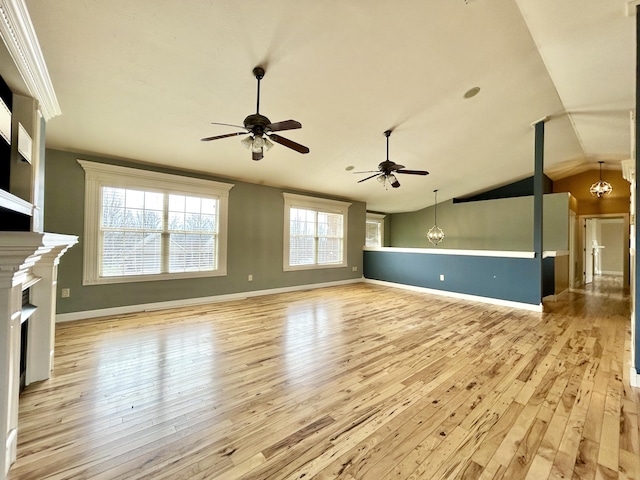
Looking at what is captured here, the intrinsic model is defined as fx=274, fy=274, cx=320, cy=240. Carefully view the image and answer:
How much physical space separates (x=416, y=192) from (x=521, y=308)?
12.5 feet

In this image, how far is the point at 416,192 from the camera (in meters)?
7.54

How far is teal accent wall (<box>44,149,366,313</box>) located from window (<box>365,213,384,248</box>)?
1.53 metres

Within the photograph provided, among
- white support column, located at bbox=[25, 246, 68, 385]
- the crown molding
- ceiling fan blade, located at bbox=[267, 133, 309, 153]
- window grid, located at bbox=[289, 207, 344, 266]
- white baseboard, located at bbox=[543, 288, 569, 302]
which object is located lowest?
white baseboard, located at bbox=[543, 288, 569, 302]

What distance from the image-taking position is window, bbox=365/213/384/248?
9.40 m

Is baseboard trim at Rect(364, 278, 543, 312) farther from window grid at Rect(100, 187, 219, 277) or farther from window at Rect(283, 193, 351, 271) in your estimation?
window grid at Rect(100, 187, 219, 277)

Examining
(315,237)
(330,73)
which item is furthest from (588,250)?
(330,73)

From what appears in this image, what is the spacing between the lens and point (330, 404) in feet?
6.39

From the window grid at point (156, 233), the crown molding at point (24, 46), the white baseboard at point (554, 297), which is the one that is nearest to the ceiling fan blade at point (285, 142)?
the crown molding at point (24, 46)

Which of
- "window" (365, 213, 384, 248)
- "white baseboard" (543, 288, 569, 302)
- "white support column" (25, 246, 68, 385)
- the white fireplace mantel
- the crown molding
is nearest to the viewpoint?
the white fireplace mantel

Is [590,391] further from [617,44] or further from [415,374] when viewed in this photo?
[617,44]

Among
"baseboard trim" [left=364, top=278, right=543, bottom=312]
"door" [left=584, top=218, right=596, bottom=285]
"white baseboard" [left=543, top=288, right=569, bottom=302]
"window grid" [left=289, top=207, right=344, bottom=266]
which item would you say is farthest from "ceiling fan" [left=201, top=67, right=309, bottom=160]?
"door" [left=584, top=218, right=596, bottom=285]

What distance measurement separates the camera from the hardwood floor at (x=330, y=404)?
1.42 metres

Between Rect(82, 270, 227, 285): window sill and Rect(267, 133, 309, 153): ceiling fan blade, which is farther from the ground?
Rect(267, 133, 309, 153): ceiling fan blade

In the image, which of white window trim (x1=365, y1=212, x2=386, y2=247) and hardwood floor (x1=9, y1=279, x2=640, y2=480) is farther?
white window trim (x1=365, y1=212, x2=386, y2=247)
